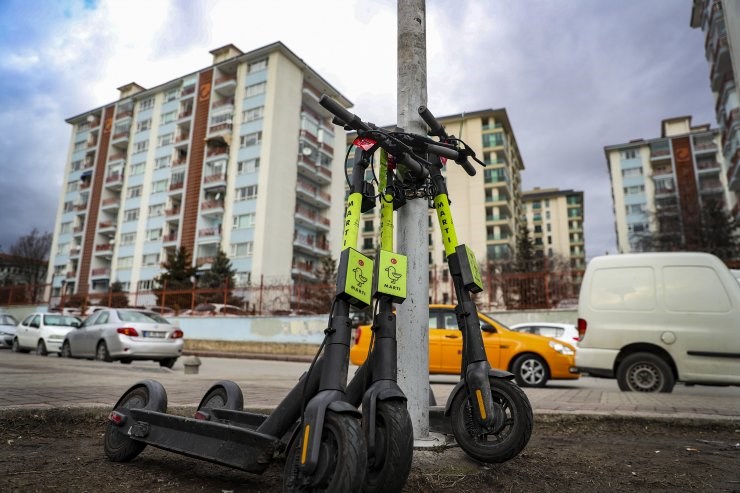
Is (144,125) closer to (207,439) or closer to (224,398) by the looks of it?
(224,398)

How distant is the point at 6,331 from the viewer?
2039 cm

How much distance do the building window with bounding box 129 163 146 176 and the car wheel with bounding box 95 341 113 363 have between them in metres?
50.1

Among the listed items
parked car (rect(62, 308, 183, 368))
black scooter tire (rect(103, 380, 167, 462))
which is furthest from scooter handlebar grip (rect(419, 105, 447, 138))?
parked car (rect(62, 308, 183, 368))

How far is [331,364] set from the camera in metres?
2.11

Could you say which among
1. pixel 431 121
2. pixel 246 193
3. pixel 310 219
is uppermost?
pixel 246 193

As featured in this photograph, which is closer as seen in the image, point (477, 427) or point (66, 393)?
point (477, 427)

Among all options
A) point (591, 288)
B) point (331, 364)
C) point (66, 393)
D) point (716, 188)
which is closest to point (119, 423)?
point (331, 364)

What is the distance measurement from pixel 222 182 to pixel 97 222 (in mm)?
20667

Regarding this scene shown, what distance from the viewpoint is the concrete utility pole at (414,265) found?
10.3 feet

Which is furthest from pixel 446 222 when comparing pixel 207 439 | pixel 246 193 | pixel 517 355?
pixel 246 193

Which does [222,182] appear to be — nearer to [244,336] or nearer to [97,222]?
[97,222]

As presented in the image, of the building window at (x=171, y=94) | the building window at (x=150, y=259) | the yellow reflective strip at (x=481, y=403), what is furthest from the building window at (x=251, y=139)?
the yellow reflective strip at (x=481, y=403)

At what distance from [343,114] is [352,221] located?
57 centimetres

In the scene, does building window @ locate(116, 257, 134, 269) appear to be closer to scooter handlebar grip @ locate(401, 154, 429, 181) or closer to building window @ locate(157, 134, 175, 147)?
building window @ locate(157, 134, 175, 147)
